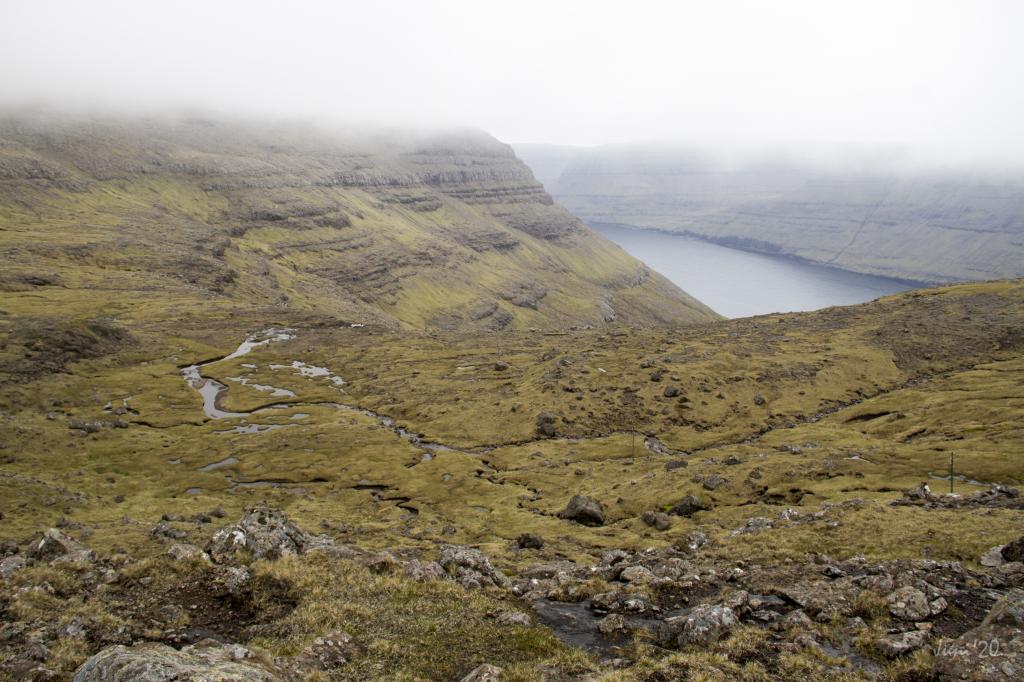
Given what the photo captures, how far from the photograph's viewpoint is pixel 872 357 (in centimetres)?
10312

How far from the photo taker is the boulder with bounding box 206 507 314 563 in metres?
33.2

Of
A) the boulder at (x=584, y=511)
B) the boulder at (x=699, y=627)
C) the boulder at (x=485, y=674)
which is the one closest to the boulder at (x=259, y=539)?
the boulder at (x=485, y=674)

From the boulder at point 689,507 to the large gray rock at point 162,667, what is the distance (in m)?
44.2

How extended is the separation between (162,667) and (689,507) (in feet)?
156

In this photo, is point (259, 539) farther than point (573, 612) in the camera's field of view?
Yes

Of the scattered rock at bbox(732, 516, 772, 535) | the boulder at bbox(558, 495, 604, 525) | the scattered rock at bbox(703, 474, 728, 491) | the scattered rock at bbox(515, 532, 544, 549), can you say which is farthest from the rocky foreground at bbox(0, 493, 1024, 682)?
the scattered rock at bbox(703, 474, 728, 491)

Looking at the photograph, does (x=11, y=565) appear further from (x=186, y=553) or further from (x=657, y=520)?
(x=657, y=520)

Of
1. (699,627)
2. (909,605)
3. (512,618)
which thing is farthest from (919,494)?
(512,618)

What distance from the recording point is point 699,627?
25.6 metres

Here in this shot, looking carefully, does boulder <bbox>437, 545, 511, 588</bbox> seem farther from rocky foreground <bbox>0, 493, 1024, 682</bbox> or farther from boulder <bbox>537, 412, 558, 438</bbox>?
boulder <bbox>537, 412, 558, 438</bbox>

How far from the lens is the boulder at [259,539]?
33.2 m

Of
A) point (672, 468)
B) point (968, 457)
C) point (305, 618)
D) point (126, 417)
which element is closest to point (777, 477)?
point (672, 468)

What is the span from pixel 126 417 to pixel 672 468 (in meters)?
81.5

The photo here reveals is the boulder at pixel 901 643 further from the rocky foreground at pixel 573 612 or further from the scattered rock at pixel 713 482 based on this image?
the scattered rock at pixel 713 482
